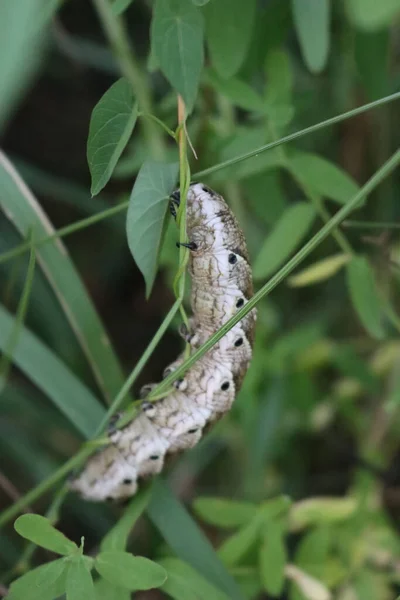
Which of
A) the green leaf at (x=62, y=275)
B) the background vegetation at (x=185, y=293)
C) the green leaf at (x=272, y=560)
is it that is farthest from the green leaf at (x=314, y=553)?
the green leaf at (x=62, y=275)

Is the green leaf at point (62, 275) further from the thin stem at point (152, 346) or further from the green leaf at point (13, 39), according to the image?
the green leaf at point (13, 39)

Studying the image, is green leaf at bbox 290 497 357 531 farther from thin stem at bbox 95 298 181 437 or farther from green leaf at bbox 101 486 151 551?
thin stem at bbox 95 298 181 437

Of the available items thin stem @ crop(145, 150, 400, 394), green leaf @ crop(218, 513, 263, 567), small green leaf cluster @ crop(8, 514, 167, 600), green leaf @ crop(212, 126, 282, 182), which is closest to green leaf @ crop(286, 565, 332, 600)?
green leaf @ crop(218, 513, 263, 567)

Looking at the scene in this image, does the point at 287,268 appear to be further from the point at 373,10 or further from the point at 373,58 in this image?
the point at 373,58

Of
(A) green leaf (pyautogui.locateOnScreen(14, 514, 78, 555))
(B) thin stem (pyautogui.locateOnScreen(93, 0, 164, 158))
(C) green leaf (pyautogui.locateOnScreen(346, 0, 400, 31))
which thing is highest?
(B) thin stem (pyautogui.locateOnScreen(93, 0, 164, 158))

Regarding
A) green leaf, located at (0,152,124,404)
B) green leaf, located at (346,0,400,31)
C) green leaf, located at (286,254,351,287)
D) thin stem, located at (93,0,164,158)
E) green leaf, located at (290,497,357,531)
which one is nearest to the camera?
green leaf, located at (346,0,400,31)

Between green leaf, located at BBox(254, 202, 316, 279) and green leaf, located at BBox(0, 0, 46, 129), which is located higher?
green leaf, located at BBox(254, 202, 316, 279)

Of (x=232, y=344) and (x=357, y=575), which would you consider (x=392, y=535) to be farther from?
(x=232, y=344)
